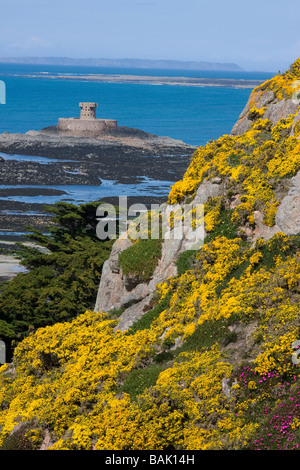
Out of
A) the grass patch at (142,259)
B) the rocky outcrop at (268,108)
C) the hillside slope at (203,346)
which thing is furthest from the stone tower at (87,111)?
the grass patch at (142,259)

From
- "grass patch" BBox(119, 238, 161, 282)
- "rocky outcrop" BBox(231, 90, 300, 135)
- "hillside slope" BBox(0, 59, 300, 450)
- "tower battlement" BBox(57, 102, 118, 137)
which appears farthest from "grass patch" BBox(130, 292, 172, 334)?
"tower battlement" BBox(57, 102, 118, 137)

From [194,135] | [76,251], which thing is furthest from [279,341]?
[194,135]

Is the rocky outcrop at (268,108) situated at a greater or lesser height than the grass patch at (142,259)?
greater

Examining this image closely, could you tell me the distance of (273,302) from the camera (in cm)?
1595

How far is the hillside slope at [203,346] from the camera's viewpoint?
14.0 meters

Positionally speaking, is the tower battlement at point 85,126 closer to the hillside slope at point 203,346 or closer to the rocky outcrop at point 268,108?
the rocky outcrop at point 268,108

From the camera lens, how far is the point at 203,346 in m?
16.1

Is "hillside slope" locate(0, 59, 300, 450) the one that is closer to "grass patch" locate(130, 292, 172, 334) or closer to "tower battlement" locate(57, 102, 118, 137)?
"grass patch" locate(130, 292, 172, 334)

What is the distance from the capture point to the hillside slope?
14.0m

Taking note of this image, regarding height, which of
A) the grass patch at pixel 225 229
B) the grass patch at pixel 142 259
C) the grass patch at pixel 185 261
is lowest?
the grass patch at pixel 142 259

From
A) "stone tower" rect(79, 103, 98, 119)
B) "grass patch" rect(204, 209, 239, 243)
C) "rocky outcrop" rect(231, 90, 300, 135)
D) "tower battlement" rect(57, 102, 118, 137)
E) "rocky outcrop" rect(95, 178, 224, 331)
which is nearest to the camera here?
"grass patch" rect(204, 209, 239, 243)

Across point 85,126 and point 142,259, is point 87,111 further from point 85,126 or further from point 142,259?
point 142,259

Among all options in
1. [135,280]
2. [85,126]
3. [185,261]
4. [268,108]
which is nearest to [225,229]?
[185,261]

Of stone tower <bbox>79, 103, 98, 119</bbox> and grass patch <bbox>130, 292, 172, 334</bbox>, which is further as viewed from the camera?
stone tower <bbox>79, 103, 98, 119</bbox>
